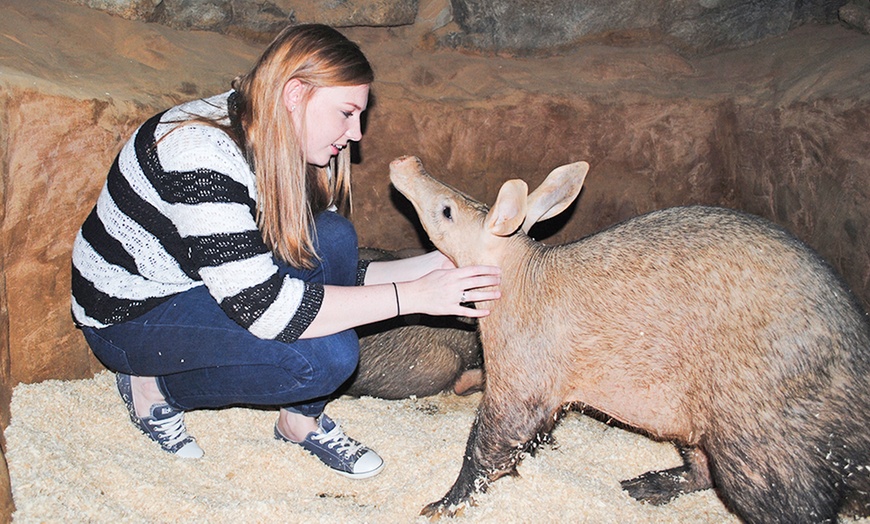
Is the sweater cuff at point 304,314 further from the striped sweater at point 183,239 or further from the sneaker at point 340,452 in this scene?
the sneaker at point 340,452

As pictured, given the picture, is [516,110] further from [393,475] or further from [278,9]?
[393,475]

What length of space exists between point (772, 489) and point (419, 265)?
61.2 inches

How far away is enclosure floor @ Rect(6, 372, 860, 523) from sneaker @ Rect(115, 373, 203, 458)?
1.8 inches

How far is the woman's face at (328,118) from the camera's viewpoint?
262 cm

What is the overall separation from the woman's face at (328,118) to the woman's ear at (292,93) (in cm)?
1

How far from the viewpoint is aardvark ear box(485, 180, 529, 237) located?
2.73 m

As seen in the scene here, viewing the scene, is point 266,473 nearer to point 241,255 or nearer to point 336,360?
point 336,360

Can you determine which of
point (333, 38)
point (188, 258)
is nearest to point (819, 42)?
point (333, 38)

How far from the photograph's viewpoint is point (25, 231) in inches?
124

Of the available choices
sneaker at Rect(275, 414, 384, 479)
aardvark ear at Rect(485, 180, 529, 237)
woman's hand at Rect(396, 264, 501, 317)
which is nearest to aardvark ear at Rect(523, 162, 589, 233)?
aardvark ear at Rect(485, 180, 529, 237)

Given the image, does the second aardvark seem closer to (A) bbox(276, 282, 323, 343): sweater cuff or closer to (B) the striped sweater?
(A) bbox(276, 282, 323, 343): sweater cuff

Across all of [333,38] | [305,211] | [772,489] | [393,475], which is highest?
[333,38]

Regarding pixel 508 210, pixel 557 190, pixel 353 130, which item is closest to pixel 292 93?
pixel 353 130

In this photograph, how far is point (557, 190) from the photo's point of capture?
3.00m
